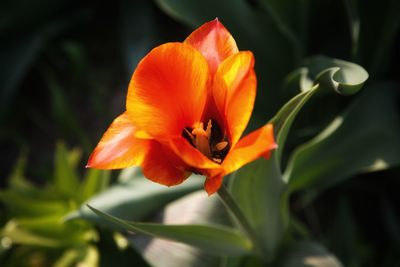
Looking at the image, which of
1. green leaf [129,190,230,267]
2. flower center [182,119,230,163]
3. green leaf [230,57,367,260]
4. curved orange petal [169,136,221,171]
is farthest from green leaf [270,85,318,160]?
green leaf [129,190,230,267]

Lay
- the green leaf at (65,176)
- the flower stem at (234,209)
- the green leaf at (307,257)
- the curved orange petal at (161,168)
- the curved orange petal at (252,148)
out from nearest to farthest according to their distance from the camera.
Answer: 1. the curved orange petal at (252,148)
2. the curved orange petal at (161,168)
3. the flower stem at (234,209)
4. the green leaf at (307,257)
5. the green leaf at (65,176)

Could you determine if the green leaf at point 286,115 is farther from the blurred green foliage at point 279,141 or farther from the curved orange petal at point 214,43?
the curved orange petal at point 214,43

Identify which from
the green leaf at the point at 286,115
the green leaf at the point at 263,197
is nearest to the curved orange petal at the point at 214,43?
the green leaf at the point at 286,115

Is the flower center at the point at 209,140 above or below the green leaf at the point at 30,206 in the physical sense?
above

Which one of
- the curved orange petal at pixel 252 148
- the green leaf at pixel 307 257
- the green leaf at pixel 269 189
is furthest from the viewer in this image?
the green leaf at pixel 307 257

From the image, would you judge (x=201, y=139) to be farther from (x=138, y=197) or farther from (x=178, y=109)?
(x=138, y=197)

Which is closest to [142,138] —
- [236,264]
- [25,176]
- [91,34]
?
[236,264]

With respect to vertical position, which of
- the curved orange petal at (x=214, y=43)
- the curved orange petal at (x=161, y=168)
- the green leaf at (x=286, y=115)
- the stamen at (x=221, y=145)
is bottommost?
the green leaf at (x=286, y=115)

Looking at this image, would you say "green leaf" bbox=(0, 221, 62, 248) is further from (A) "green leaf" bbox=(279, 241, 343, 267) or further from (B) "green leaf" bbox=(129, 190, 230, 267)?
(A) "green leaf" bbox=(279, 241, 343, 267)

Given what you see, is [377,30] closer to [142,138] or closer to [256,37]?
[256,37]

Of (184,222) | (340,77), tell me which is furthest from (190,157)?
(184,222)
